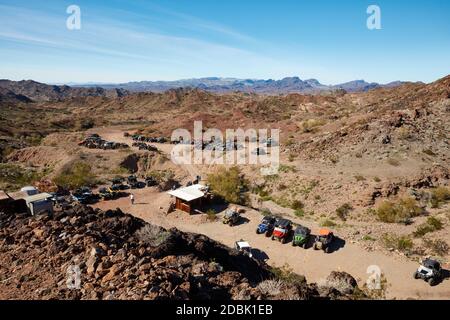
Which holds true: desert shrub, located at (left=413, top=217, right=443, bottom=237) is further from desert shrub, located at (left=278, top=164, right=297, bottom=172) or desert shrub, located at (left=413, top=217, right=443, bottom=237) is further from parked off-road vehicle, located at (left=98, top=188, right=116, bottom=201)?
parked off-road vehicle, located at (left=98, top=188, right=116, bottom=201)

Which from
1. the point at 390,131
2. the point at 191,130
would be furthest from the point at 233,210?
the point at 191,130

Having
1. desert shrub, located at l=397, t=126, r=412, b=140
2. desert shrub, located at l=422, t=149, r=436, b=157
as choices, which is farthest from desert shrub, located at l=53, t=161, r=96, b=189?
desert shrub, located at l=422, t=149, r=436, b=157

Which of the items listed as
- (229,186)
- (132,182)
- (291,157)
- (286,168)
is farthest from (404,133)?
(132,182)

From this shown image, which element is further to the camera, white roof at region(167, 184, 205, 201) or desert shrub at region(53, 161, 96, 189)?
desert shrub at region(53, 161, 96, 189)

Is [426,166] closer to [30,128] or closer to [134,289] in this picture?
[134,289]

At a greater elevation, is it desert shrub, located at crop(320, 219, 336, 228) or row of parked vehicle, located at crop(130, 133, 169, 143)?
row of parked vehicle, located at crop(130, 133, 169, 143)

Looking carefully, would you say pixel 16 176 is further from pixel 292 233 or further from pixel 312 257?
pixel 312 257

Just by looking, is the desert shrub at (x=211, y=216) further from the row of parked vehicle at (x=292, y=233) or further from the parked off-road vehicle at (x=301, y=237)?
the parked off-road vehicle at (x=301, y=237)

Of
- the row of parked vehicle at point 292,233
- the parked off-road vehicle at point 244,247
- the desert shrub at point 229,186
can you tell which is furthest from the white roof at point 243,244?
the desert shrub at point 229,186
